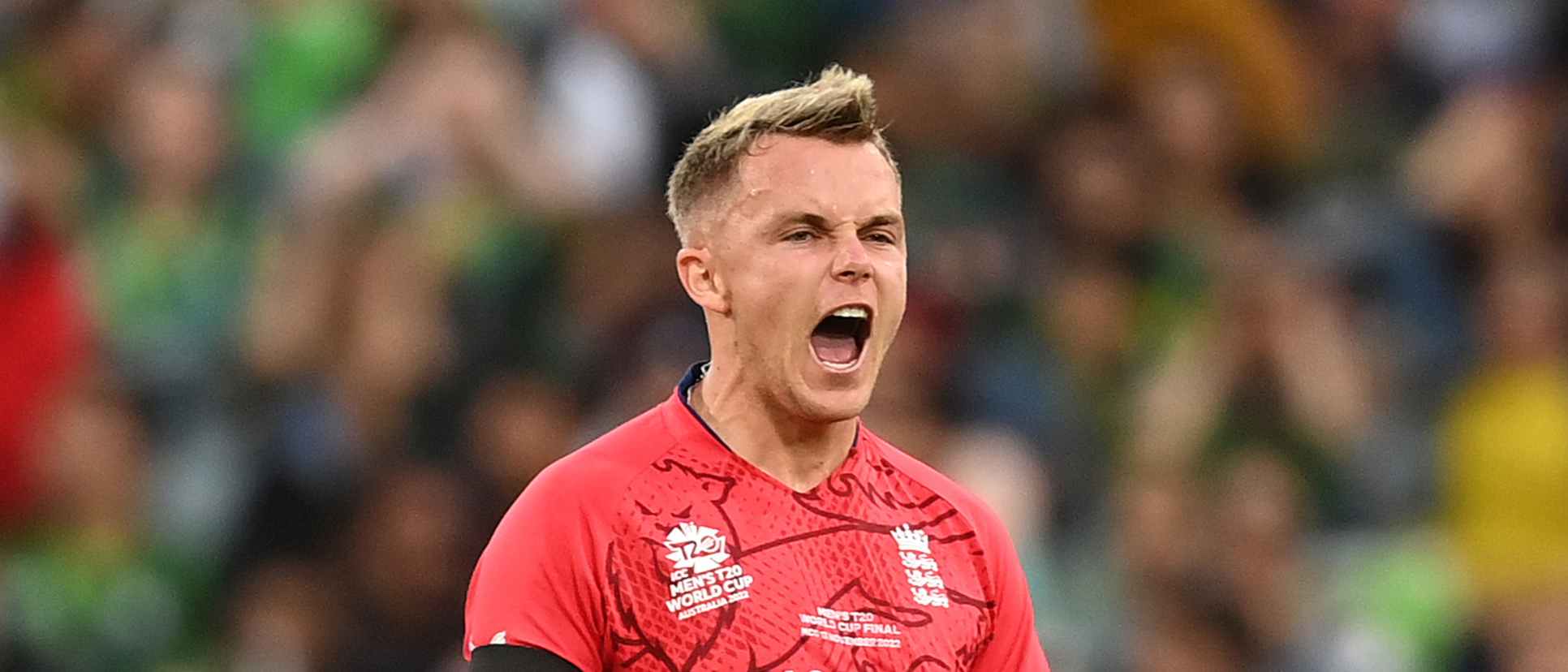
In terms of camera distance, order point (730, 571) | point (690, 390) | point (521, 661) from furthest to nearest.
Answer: point (690, 390)
point (730, 571)
point (521, 661)

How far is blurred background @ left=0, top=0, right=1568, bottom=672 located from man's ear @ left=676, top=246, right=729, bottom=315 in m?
3.71

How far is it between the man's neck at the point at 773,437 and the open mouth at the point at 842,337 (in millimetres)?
120

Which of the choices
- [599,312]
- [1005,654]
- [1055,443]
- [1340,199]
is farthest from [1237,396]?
[1005,654]

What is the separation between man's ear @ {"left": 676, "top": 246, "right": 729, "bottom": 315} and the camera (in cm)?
397

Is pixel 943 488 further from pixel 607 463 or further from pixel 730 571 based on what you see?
pixel 607 463

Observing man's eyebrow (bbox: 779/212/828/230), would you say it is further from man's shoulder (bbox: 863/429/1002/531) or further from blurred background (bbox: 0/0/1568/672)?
blurred background (bbox: 0/0/1568/672)

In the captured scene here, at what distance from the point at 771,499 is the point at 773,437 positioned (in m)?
0.12

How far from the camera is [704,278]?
13.1 feet

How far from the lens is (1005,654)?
13.2 ft

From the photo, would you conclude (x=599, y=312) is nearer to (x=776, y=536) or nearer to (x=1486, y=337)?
(x=1486, y=337)

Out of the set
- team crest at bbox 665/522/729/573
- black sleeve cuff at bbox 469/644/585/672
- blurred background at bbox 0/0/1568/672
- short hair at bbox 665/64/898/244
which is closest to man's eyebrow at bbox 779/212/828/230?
short hair at bbox 665/64/898/244

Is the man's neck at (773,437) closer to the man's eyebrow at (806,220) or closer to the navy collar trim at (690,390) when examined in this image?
the navy collar trim at (690,390)

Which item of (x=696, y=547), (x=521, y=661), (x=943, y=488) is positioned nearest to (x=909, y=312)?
(x=943, y=488)

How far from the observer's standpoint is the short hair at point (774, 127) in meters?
3.93
